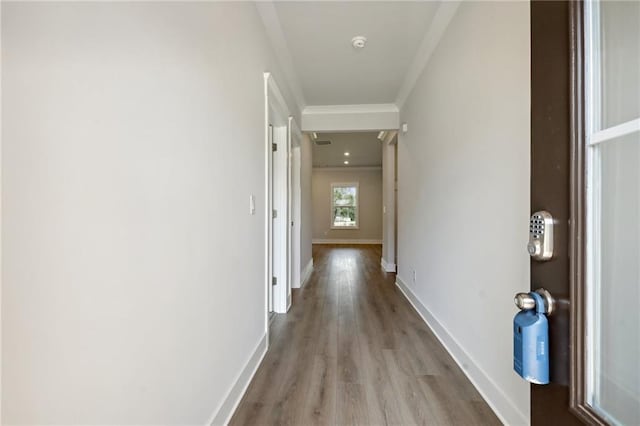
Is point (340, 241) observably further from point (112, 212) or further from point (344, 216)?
point (112, 212)

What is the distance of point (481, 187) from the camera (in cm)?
178

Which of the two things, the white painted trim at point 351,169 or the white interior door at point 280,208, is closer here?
the white interior door at point 280,208

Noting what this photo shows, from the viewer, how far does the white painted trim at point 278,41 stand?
7.06ft

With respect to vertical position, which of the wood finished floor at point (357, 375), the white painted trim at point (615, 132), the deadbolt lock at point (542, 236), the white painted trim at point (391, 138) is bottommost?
the wood finished floor at point (357, 375)

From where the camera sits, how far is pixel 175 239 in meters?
1.09

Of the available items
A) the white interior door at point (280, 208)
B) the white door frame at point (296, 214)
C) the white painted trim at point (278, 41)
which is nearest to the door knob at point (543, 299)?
the white painted trim at point (278, 41)

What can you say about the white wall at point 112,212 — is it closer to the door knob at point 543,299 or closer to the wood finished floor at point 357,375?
the wood finished floor at point 357,375

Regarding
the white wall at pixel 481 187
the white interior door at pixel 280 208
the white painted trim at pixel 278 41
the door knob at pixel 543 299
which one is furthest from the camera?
the white interior door at pixel 280 208

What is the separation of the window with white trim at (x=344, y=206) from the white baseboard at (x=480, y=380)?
730cm

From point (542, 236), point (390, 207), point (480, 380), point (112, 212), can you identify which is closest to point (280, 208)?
point (480, 380)

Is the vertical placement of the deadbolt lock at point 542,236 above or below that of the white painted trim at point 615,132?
below

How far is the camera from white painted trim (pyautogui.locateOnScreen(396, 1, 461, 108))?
7.09 ft

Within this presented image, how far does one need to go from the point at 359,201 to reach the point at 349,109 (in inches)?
233

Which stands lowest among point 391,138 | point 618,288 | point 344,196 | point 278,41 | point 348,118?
Result: point 618,288
